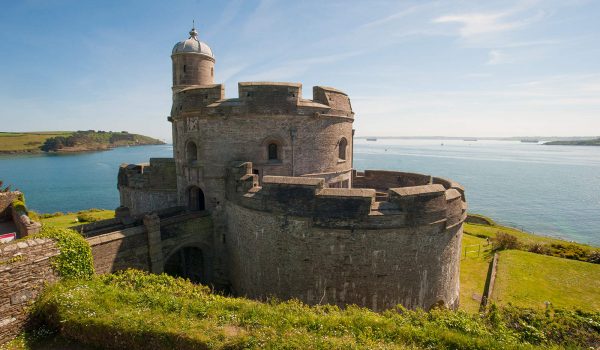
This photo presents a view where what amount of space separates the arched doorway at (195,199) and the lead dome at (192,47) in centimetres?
754

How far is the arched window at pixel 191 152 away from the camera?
1597cm

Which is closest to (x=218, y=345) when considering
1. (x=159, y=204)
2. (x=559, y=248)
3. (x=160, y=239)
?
(x=160, y=239)

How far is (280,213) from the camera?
1197cm

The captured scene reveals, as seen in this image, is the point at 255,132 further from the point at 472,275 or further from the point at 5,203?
the point at 5,203

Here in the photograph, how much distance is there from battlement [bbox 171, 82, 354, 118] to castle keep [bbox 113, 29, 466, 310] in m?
0.05

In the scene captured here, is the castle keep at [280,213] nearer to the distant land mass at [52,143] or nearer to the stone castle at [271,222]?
the stone castle at [271,222]

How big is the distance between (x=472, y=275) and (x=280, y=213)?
44.2 feet

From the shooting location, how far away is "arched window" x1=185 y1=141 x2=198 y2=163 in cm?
1597

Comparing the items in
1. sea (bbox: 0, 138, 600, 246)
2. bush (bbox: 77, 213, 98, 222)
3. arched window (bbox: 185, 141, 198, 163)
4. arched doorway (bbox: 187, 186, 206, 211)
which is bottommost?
sea (bbox: 0, 138, 600, 246)

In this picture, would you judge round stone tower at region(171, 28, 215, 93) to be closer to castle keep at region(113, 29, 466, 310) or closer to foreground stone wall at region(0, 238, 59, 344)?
castle keep at region(113, 29, 466, 310)

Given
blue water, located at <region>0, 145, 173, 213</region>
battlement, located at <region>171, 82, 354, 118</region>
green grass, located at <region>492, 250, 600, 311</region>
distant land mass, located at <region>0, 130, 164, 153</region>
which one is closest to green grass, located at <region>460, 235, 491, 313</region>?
green grass, located at <region>492, 250, 600, 311</region>

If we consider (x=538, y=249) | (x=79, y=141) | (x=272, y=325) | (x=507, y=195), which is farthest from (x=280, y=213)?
(x=79, y=141)

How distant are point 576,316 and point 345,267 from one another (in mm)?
6305

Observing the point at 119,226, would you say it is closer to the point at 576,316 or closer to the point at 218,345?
the point at 218,345
